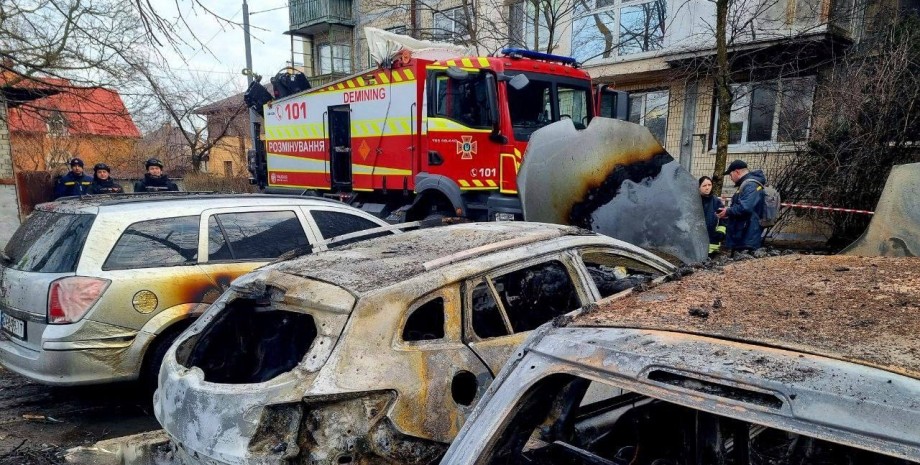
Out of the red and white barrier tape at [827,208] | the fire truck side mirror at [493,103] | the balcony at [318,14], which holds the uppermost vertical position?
the balcony at [318,14]

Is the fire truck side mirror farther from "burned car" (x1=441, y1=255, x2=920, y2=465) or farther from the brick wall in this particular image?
the brick wall

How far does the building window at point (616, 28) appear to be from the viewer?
12.0 meters

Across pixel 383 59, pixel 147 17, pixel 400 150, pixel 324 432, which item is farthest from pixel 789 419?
pixel 383 59

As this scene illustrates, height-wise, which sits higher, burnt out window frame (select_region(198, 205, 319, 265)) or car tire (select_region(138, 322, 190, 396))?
burnt out window frame (select_region(198, 205, 319, 265))

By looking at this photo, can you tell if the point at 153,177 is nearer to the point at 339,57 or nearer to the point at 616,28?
the point at 616,28

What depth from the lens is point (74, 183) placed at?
27.0ft

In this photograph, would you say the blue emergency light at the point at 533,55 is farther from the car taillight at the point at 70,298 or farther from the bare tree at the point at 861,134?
the car taillight at the point at 70,298

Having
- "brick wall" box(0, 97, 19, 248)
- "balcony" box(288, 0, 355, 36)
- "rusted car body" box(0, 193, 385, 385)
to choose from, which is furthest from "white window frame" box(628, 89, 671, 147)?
"balcony" box(288, 0, 355, 36)

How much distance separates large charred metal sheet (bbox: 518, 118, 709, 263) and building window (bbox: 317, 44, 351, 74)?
17.9 metres

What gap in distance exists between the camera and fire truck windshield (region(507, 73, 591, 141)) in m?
6.79

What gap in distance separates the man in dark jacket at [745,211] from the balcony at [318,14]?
713 inches

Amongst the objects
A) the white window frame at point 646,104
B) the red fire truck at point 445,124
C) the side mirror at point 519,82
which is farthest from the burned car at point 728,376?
the white window frame at point 646,104

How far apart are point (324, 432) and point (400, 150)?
6.01 m

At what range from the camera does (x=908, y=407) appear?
39.3 inches
